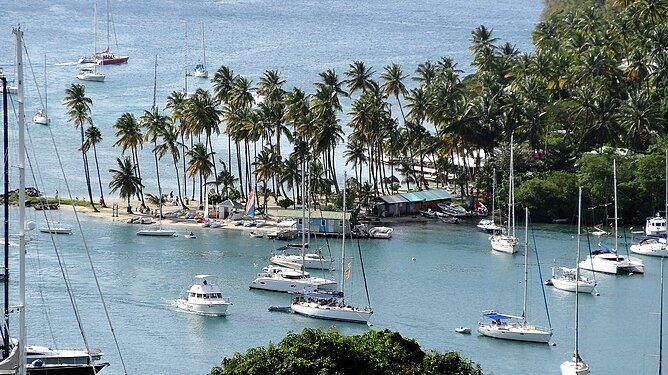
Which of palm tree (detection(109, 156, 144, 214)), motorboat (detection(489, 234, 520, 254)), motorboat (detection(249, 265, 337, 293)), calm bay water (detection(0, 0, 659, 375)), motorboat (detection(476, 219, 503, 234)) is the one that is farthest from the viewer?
palm tree (detection(109, 156, 144, 214))

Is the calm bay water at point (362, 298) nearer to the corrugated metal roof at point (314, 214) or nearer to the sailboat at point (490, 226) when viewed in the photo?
the sailboat at point (490, 226)

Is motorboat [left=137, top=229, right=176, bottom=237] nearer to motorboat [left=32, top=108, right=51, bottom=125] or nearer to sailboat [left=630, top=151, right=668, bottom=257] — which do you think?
sailboat [left=630, top=151, right=668, bottom=257]

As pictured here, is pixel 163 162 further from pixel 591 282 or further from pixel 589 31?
pixel 591 282

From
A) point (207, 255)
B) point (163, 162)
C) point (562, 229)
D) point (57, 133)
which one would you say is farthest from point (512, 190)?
point (57, 133)

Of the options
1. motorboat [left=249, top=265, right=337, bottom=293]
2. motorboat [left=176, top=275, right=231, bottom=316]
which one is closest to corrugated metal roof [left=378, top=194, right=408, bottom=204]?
motorboat [left=249, top=265, right=337, bottom=293]

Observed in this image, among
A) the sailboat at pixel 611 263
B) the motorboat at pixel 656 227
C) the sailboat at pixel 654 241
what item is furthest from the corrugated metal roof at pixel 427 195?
the sailboat at pixel 611 263
